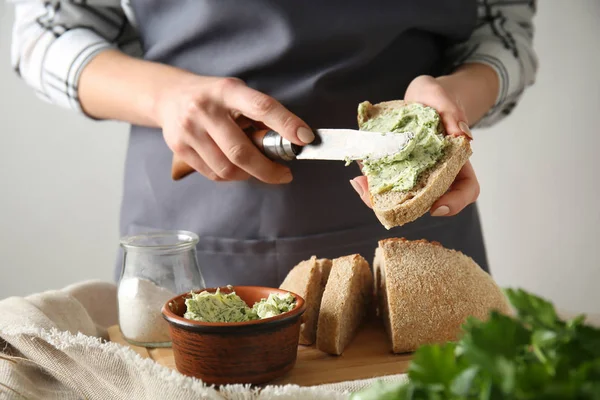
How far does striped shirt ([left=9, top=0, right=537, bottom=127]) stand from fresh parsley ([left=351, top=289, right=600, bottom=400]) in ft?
4.54

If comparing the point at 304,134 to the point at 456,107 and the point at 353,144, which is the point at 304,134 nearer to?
the point at 353,144

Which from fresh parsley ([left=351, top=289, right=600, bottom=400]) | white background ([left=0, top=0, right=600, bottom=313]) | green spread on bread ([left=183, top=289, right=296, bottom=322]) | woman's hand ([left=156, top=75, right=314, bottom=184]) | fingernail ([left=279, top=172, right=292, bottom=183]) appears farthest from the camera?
white background ([left=0, top=0, right=600, bottom=313])

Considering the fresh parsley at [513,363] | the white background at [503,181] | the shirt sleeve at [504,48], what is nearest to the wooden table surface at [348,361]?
the fresh parsley at [513,363]

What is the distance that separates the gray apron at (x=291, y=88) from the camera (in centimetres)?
169

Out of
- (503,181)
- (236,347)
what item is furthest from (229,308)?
(503,181)

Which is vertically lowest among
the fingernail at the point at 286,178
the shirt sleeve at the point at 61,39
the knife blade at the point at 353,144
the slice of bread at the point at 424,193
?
the fingernail at the point at 286,178

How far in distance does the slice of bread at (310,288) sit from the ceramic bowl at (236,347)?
175mm

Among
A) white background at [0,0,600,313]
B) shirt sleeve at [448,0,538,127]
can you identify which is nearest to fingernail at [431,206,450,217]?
shirt sleeve at [448,0,538,127]

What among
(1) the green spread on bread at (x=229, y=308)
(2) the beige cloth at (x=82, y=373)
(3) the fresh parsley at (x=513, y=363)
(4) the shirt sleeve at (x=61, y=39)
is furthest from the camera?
(4) the shirt sleeve at (x=61, y=39)

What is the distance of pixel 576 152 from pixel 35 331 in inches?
101

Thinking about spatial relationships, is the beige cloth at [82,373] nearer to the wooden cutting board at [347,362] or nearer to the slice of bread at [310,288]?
the wooden cutting board at [347,362]

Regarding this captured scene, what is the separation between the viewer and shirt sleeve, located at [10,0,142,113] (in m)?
1.77

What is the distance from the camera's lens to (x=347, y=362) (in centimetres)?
131

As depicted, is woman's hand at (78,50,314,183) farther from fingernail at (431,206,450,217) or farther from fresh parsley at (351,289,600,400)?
fresh parsley at (351,289,600,400)
